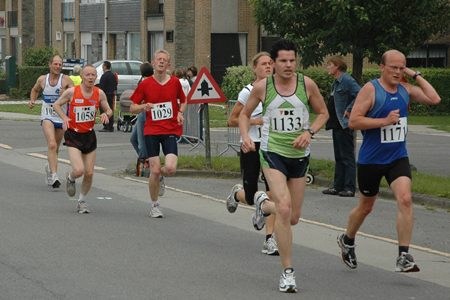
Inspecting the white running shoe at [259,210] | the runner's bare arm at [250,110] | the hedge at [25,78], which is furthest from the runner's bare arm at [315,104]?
the hedge at [25,78]

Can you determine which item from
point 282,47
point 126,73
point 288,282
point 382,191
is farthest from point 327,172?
point 126,73

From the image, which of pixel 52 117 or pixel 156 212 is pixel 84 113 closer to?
pixel 156 212

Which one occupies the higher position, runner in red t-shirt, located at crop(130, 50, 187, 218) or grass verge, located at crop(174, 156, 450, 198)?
runner in red t-shirt, located at crop(130, 50, 187, 218)

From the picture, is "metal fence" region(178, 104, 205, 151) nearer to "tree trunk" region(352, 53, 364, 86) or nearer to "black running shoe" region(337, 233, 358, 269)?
"tree trunk" region(352, 53, 364, 86)

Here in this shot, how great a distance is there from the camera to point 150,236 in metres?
7.96

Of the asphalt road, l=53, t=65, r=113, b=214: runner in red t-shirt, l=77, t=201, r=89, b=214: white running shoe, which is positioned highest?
l=53, t=65, r=113, b=214: runner in red t-shirt

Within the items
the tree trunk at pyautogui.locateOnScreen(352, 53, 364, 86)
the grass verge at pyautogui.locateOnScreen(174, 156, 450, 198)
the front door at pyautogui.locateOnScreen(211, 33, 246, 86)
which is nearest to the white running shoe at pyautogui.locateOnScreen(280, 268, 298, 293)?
the grass verge at pyautogui.locateOnScreen(174, 156, 450, 198)

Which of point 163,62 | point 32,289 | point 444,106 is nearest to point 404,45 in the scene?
point 163,62

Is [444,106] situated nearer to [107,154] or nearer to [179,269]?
[107,154]

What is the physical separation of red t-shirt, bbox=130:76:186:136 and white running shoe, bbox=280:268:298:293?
355 centimetres

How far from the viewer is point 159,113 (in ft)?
29.2

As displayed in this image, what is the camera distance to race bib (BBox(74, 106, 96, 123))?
9.64m

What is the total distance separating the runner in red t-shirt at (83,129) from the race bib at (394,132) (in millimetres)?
4194

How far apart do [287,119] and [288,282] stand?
133 cm
